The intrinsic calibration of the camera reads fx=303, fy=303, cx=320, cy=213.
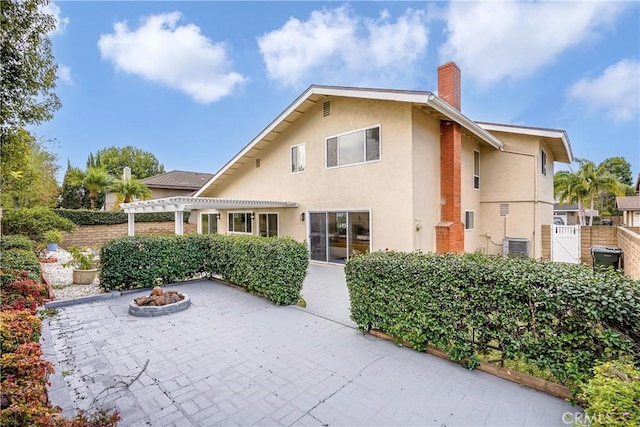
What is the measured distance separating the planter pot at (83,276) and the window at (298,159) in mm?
8537

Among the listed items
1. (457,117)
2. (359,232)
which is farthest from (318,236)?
(457,117)

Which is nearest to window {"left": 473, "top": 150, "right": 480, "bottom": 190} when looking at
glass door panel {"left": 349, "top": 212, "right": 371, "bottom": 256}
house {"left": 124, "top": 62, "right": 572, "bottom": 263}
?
house {"left": 124, "top": 62, "right": 572, "bottom": 263}

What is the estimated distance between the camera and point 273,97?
2192cm

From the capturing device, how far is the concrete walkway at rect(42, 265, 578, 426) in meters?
3.31

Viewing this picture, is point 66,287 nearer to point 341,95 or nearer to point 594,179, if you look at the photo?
point 341,95

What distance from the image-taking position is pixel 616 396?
2518 millimetres

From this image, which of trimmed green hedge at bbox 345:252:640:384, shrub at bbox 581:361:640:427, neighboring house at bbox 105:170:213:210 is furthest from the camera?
neighboring house at bbox 105:170:213:210

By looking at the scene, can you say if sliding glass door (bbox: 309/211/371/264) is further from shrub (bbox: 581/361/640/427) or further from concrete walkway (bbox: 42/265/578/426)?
shrub (bbox: 581/361/640/427)

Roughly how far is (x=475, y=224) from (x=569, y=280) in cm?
1149

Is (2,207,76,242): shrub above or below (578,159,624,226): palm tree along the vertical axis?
below

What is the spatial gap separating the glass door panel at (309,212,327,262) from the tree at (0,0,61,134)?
29.8ft

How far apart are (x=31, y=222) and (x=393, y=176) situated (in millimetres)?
16443

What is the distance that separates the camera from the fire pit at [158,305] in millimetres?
6641

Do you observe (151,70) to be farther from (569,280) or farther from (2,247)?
(569,280)
